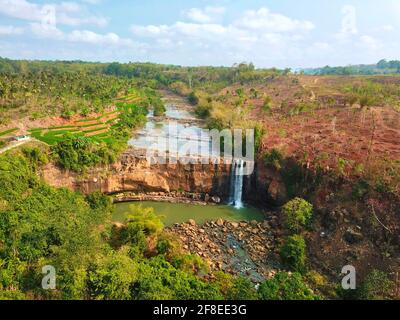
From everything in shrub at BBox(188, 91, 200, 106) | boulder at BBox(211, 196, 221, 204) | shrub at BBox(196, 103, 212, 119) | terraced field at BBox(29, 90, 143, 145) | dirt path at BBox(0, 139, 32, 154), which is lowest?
boulder at BBox(211, 196, 221, 204)

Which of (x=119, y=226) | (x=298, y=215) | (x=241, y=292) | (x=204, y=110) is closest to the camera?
(x=241, y=292)

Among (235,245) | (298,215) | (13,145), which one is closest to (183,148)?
(235,245)

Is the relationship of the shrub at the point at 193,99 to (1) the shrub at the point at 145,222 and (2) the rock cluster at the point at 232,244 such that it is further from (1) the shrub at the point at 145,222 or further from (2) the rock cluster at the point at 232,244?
(1) the shrub at the point at 145,222

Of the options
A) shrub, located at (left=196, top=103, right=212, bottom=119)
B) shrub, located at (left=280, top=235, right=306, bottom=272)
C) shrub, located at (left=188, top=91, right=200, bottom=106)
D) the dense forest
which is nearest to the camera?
the dense forest

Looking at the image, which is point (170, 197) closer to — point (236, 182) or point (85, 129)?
point (236, 182)

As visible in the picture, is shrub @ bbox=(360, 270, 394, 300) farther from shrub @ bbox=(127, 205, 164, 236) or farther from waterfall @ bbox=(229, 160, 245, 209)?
waterfall @ bbox=(229, 160, 245, 209)

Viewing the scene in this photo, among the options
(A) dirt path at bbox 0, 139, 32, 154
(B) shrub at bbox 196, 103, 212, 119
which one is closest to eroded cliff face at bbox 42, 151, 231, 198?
(A) dirt path at bbox 0, 139, 32, 154
